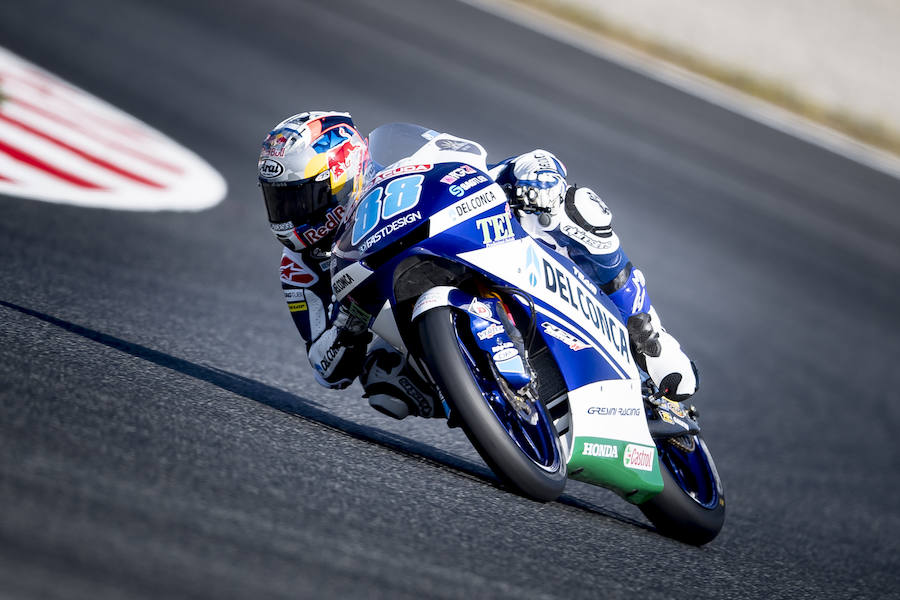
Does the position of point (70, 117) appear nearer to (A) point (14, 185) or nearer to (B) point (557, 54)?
(A) point (14, 185)

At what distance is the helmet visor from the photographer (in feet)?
14.3

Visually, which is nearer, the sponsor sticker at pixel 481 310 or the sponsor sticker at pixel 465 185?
the sponsor sticker at pixel 481 310

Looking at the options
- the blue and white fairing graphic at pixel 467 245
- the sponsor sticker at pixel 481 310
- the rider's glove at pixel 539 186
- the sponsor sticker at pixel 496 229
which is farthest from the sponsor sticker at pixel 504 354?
the rider's glove at pixel 539 186

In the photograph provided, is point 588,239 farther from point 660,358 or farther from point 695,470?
point 695,470

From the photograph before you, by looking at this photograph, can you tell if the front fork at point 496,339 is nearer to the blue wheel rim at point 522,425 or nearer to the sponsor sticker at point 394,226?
the blue wheel rim at point 522,425

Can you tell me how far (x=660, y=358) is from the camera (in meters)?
4.68

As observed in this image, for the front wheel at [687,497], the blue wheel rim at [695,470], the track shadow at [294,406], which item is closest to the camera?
the front wheel at [687,497]

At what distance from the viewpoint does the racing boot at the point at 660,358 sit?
4.65 metres

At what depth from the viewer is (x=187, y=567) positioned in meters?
2.50

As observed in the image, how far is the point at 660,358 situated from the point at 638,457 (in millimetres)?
631

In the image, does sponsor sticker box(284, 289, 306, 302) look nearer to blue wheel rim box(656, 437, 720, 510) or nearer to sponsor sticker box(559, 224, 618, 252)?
sponsor sticker box(559, 224, 618, 252)

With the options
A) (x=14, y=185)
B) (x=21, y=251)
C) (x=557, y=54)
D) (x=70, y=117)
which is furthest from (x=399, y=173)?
(x=557, y=54)

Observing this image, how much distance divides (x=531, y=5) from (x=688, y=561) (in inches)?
541

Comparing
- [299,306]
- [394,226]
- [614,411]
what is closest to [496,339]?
[394,226]
